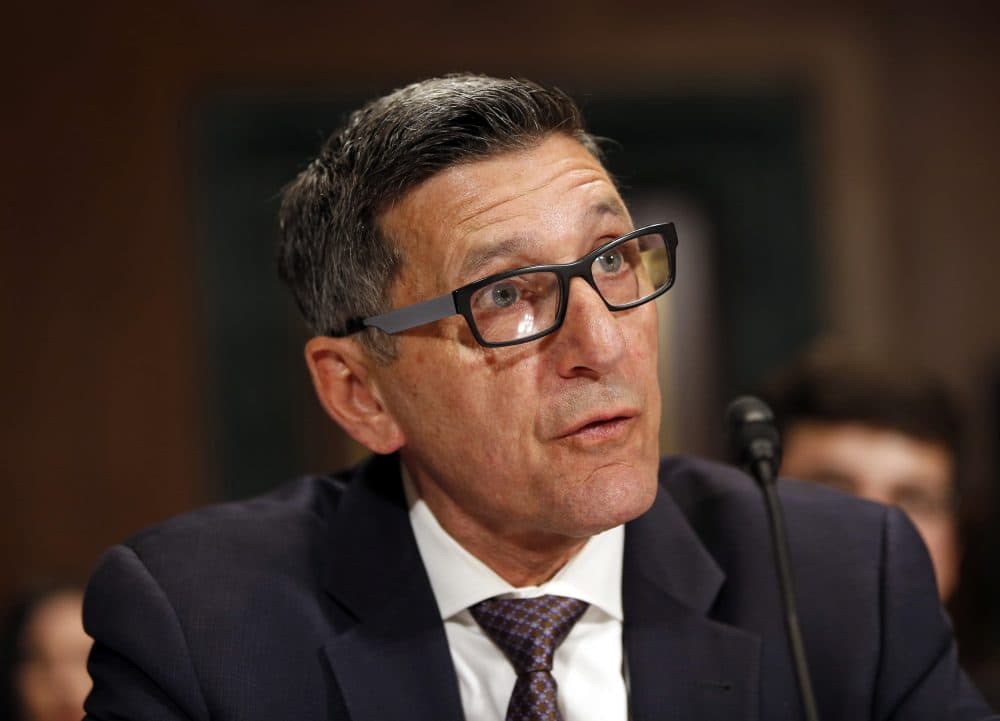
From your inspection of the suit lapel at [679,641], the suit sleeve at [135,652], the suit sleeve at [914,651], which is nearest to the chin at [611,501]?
the suit lapel at [679,641]

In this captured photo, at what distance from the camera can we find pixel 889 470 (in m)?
2.79

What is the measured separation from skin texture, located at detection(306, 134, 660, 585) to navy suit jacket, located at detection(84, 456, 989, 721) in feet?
0.65

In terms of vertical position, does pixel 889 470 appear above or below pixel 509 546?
below

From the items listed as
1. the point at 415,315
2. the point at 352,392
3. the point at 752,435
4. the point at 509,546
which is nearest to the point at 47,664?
the point at 352,392

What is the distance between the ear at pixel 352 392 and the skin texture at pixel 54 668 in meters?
1.66

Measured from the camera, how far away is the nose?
171cm

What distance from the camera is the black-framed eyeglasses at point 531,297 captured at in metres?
1.72

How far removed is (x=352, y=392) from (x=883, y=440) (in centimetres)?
136

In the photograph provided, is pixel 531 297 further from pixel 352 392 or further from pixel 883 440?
pixel 883 440

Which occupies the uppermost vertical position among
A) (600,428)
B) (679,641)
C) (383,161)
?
(383,161)

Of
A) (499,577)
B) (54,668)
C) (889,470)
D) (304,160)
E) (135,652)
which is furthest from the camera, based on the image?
(304,160)

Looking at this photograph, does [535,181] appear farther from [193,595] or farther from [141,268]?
[141,268]

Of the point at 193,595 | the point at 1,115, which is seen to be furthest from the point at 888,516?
the point at 1,115

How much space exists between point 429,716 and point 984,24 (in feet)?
13.3
